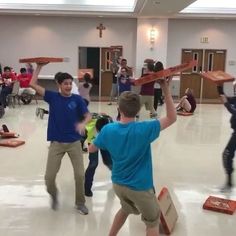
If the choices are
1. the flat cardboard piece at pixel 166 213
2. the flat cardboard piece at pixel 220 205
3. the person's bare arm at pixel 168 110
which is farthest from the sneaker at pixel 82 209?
the person's bare arm at pixel 168 110

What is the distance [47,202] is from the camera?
4.40 meters

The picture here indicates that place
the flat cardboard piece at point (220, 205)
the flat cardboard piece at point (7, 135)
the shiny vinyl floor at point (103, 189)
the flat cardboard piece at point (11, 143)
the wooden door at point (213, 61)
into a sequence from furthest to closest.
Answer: the wooden door at point (213, 61)
the flat cardboard piece at point (7, 135)
the flat cardboard piece at point (11, 143)
the flat cardboard piece at point (220, 205)
the shiny vinyl floor at point (103, 189)

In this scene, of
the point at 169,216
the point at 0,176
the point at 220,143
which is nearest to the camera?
the point at 169,216

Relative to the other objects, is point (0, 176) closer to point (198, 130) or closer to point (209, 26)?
point (198, 130)

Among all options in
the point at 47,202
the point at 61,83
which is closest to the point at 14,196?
the point at 47,202

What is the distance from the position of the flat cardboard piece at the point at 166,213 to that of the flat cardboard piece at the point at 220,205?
0.55m

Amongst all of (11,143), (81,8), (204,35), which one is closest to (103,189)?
(11,143)

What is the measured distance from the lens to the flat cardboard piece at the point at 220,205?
13.8 feet

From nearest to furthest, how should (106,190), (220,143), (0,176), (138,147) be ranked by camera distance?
(138,147) < (106,190) < (0,176) < (220,143)

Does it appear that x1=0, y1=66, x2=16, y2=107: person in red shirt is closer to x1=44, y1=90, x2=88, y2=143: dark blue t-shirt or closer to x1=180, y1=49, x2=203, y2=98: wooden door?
x1=180, y1=49, x2=203, y2=98: wooden door

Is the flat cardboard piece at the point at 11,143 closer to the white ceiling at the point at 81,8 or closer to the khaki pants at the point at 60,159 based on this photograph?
the khaki pants at the point at 60,159

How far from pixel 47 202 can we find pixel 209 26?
12.3 meters

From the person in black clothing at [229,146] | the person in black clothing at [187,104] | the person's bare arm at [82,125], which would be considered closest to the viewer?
the person's bare arm at [82,125]

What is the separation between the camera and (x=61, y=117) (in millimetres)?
3820
